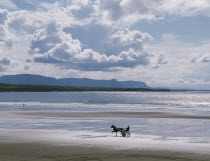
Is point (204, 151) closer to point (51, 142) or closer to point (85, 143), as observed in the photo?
point (85, 143)

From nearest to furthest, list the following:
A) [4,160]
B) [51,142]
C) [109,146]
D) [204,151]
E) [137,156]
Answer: [4,160] < [137,156] < [204,151] < [109,146] < [51,142]

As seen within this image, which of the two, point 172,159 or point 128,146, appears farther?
point 128,146

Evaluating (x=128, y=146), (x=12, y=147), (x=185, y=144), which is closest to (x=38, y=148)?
(x=12, y=147)

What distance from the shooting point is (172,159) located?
17609mm

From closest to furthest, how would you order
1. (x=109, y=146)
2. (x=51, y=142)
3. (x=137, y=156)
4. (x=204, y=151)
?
(x=137, y=156) → (x=204, y=151) → (x=109, y=146) → (x=51, y=142)

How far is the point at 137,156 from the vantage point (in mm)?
18422

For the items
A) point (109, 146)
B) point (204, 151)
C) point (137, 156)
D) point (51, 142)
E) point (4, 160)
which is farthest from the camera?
point (51, 142)

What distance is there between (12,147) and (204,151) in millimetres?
12263

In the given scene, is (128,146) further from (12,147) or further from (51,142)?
(12,147)

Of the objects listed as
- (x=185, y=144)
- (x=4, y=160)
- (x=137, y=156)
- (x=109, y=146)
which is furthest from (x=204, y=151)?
(x=4, y=160)

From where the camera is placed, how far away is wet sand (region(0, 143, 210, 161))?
17625 mm

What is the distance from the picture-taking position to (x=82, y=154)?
18969mm

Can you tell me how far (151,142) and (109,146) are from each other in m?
3.77

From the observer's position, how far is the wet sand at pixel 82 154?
694 inches
